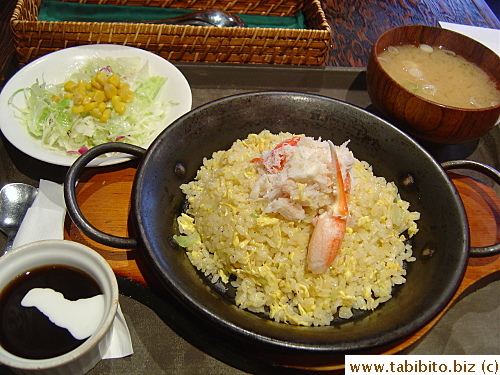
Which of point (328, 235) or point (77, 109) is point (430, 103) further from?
point (77, 109)

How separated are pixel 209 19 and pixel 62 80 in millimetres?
1223

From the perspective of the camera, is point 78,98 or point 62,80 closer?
point 78,98

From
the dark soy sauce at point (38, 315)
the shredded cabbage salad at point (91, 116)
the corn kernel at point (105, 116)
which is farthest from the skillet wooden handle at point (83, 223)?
the corn kernel at point (105, 116)

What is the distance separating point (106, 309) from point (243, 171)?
920 millimetres

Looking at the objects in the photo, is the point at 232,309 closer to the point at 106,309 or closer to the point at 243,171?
the point at 106,309

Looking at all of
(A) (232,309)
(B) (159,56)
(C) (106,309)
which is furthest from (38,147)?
(A) (232,309)

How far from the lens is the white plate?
230cm

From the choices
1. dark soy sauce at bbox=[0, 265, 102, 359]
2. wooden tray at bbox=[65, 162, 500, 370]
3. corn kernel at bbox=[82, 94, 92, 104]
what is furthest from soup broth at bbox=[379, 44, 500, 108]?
dark soy sauce at bbox=[0, 265, 102, 359]

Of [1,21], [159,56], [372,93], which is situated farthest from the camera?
[1,21]

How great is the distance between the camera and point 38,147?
2322 mm

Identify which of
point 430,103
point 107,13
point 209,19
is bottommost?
point 107,13

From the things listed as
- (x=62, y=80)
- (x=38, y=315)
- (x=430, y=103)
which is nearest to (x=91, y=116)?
(x=62, y=80)

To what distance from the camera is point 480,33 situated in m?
3.70

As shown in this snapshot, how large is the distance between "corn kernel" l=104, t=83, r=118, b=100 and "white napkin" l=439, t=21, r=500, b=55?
3163 mm
